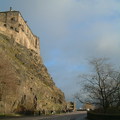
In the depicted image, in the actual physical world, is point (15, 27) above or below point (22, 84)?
above

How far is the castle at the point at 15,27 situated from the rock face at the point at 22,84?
3.86 meters

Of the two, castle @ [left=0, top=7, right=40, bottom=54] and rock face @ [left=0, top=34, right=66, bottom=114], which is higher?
castle @ [left=0, top=7, right=40, bottom=54]

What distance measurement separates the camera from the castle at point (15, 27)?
86875 millimetres

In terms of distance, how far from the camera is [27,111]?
55.8 metres

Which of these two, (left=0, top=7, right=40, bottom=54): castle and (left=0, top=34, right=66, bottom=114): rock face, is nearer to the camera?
(left=0, top=34, right=66, bottom=114): rock face

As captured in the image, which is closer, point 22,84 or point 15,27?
point 22,84

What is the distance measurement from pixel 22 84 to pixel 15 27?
36099mm

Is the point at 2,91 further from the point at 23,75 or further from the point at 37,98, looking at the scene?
the point at 37,98

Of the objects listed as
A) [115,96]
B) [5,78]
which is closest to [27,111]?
[5,78]

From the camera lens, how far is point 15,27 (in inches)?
3568

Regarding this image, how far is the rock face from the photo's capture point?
143 ft

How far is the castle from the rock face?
3.86m

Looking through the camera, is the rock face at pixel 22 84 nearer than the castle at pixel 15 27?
Yes

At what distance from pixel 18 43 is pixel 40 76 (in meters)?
14.6
